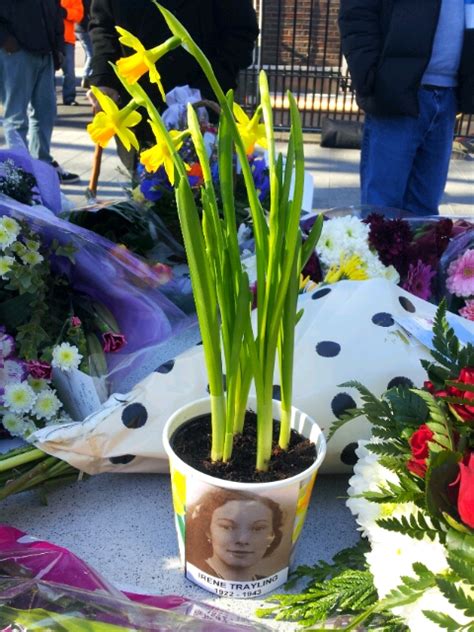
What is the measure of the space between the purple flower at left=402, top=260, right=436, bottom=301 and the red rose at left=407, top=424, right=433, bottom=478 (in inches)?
30.0

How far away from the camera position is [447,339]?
894mm

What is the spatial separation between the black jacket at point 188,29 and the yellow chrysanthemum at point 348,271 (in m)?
1.26

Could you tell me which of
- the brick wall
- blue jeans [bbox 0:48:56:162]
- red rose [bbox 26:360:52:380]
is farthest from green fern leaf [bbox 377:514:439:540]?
the brick wall

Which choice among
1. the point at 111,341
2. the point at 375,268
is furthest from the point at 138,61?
the point at 375,268

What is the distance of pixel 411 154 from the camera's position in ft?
8.44

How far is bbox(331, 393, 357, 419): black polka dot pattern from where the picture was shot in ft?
3.49

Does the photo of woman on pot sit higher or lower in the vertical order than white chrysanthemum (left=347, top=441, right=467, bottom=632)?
lower

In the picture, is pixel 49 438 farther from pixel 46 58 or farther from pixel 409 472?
pixel 46 58

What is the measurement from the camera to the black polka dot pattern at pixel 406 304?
3.90 feet

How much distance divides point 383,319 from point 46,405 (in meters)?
0.58

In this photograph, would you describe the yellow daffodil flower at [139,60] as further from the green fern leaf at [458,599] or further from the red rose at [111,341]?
the red rose at [111,341]

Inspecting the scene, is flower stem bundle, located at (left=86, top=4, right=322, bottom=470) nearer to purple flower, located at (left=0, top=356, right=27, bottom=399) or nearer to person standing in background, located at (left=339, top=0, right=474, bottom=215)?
purple flower, located at (left=0, top=356, right=27, bottom=399)

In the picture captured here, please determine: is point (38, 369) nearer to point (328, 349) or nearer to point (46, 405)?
point (46, 405)

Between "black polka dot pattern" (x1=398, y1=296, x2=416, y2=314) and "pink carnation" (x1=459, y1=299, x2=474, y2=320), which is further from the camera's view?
"pink carnation" (x1=459, y1=299, x2=474, y2=320)
